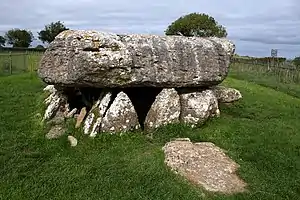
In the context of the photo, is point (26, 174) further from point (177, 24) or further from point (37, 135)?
point (177, 24)

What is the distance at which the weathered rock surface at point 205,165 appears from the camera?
8.07 meters

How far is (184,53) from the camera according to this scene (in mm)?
11344

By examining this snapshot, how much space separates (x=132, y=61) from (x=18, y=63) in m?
18.4

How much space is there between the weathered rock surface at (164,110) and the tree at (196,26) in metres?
23.1

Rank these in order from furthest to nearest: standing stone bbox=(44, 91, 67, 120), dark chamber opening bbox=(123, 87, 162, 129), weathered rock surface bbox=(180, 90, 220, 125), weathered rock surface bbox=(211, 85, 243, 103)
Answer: weathered rock surface bbox=(211, 85, 243, 103) < dark chamber opening bbox=(123, 87, 162, 129) < standing stone bbox=(44, 91, 67, 120) < weathered rock surface bbox=(180, 90, 220, 125)

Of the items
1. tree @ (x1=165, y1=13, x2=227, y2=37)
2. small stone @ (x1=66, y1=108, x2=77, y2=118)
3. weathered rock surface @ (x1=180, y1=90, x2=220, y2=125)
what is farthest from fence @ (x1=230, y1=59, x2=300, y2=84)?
small stone @ (x1=66, y1=108, x2=77, y2=118)

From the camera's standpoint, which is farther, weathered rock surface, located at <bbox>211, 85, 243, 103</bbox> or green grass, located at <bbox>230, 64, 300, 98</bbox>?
green grass, located at <bbox>230, 64, 300, 98</bbox>

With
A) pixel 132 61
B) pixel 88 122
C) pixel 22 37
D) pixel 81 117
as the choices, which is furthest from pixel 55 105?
pixel 22 37

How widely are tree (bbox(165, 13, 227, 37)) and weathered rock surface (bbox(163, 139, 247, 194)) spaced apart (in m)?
25.0

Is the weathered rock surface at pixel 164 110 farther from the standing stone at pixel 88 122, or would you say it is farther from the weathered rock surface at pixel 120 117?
the standing stone at pixel 88 122

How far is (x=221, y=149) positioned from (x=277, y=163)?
117 centimetres

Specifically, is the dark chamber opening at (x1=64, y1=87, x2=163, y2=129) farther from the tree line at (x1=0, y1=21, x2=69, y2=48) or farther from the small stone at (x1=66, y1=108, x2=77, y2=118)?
the tree line at (x1=0, y1=21, x2=69, y2=48)

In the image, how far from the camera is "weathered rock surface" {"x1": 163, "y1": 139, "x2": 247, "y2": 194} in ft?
26.5

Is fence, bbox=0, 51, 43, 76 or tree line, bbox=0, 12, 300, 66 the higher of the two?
tree line, bbox=0, 12, 300, 66
